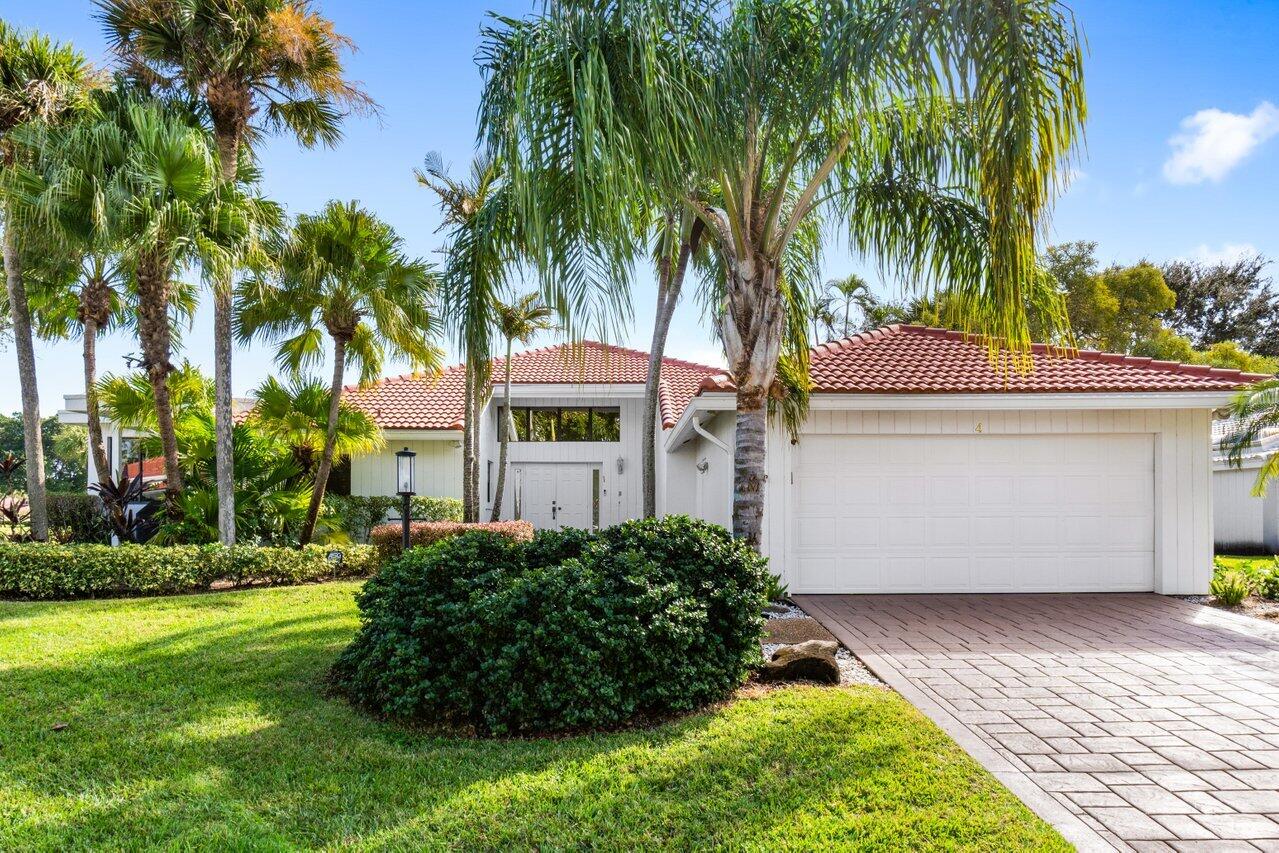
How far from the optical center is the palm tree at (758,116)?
18.0ft

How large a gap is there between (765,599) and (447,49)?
755cm

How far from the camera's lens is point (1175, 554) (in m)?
10.3

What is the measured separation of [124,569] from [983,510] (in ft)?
39.4

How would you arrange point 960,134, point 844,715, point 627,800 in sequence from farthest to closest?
point 960,134
point 844,715
point 627,800

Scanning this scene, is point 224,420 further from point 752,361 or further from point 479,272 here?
point 752,361

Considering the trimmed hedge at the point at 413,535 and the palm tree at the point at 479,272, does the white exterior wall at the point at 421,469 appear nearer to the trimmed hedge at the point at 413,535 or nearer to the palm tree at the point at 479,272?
the trimmed hedge at the point at 413,535

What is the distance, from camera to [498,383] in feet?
64.1

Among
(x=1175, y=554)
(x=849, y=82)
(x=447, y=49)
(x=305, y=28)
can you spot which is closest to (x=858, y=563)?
(x=1175, y=554)

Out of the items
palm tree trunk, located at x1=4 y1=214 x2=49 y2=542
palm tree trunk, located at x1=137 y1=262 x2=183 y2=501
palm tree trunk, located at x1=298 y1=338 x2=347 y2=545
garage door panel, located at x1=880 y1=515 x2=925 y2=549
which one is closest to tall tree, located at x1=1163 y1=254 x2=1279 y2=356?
garage door panel, located at x1=880 y1=515 x2=925 y2=549

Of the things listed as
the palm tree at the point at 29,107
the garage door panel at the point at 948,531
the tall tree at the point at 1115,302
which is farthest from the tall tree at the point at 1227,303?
the palm tree at the point at 29,107

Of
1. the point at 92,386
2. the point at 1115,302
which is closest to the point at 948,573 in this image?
the point at 92,386

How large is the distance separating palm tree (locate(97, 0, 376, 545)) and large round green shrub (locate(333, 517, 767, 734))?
7511mm

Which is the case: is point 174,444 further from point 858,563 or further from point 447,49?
point 858,563

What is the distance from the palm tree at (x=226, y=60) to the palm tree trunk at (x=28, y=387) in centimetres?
287
